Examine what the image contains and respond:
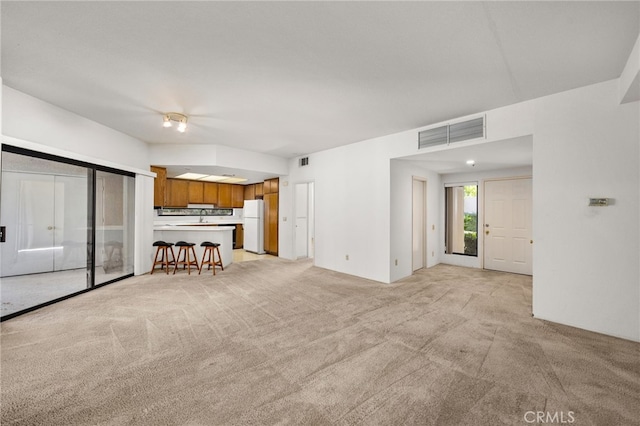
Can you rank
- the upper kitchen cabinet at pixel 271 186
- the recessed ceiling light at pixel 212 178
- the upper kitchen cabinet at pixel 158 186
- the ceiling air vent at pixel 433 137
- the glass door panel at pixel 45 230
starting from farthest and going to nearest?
the recessed ceiling light at pixel 212 178
the upper kitchen cabinet at pixel 271 186
the upper kitchen cabinet at pixel 158 186
the ceiling air vent at pixel 433 137
the glass door panel at pixel 45 230

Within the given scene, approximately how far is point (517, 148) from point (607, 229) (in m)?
1.62

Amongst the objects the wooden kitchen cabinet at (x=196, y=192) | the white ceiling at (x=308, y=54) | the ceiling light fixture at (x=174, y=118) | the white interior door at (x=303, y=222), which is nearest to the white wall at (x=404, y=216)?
the white ceiling at (x=308, y=54)

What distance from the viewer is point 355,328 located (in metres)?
2.96

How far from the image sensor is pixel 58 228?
459 centimetres

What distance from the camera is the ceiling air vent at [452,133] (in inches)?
147

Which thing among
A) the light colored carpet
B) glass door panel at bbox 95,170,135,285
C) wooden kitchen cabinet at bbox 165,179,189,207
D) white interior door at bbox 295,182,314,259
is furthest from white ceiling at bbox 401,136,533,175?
wooden kitchen cabinet at bbox 165,179,189,207

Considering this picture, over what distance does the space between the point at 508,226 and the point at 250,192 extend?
7.49 metres

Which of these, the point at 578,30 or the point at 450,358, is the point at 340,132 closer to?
the point at 578,30

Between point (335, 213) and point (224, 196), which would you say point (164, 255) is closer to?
point (224, 196)

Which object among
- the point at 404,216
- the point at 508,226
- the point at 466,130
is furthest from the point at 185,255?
→ the point at 508,226

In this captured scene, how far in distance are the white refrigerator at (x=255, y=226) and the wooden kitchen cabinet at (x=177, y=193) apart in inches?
75.8

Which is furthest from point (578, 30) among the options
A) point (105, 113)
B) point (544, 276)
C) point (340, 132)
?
point (105, 113)

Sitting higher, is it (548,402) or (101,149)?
(101,149)

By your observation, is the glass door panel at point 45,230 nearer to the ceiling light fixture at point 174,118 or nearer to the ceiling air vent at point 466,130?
the ceiling light fixture at point 174,118
